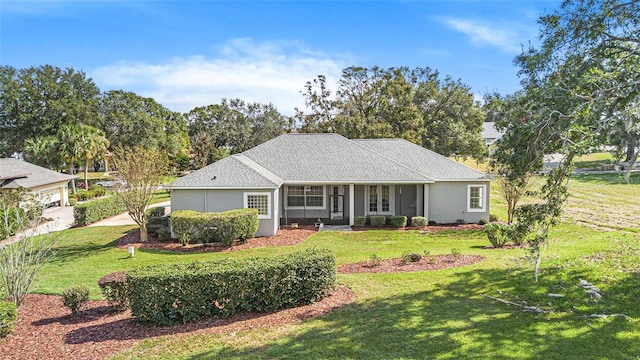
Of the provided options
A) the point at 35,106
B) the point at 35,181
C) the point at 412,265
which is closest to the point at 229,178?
the point at 412,265

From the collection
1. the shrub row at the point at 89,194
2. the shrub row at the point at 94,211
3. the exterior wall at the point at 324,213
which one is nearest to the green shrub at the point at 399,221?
the exterior wall at the point at 324,213

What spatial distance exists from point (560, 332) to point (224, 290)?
21.9ft

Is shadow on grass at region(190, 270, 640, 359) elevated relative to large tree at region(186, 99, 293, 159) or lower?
lower

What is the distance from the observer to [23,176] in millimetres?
28000

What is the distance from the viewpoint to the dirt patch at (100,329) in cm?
783

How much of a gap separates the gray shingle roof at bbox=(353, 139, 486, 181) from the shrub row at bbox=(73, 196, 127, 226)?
1735 cm

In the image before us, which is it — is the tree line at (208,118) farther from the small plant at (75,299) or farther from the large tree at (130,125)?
the small plant at (75,299)

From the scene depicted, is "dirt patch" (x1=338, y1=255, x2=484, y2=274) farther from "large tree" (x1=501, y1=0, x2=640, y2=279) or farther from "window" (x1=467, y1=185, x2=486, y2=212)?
"window" (x1=467, y1=185, x2=486, y2=212)

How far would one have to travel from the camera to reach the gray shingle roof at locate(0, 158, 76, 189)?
88.0 ft

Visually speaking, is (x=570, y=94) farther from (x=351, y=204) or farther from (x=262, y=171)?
(x=262, y=171)

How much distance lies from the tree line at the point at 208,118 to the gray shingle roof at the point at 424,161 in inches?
361

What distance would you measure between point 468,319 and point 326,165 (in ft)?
55.0

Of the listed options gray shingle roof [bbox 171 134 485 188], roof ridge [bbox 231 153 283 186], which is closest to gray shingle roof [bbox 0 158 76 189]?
gray shingle roof [bbox 171 134 485 188]

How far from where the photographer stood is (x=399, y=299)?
9391 mm
